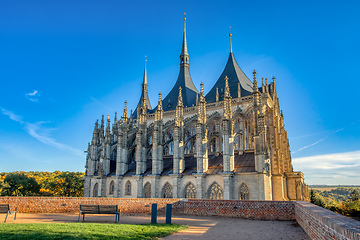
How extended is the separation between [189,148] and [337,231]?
3380 cm

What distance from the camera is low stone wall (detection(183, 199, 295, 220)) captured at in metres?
16.2

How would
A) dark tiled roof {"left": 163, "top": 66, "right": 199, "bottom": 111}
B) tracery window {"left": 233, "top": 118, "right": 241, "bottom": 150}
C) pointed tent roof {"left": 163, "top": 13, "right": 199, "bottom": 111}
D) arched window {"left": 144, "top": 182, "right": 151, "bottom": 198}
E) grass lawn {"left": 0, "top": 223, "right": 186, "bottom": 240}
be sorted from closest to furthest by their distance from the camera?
grass lawn {"left": 0, "top": 223, "right": 186, "bottom": 240} < arched window {"left": 144, "top": 182, "right": 151, "bottom": 198} < tracery window {"left": 233, "top": 118, "right": 241, "bottom": 150} < dark tiled roof {"left": 163, "top": 66, "right": 199, "bottom": 111} < pointed tent roof {"left": 163, "top": 13, "right": 199, "bottom": 111}

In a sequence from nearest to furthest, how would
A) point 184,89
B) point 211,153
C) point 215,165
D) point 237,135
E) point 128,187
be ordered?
point 215,165
point 211,153
point 237,135
point 128,187
point 184,89

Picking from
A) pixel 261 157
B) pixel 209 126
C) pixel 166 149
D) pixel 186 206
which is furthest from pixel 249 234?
pixel 166 149

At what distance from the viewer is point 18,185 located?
45.8 meters

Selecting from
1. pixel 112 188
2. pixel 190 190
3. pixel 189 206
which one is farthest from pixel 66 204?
pixel 112 188

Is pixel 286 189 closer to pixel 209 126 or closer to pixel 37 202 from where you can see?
pixel 209 126

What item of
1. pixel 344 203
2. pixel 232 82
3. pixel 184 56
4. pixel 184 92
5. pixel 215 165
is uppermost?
pixel 184 56

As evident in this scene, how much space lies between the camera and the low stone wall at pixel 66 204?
17.7 m

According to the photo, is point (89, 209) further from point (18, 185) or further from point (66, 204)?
point (18, 185)

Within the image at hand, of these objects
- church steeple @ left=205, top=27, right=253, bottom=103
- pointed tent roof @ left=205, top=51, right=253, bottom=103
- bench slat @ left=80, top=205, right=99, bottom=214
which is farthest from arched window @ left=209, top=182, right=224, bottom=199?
bench slat @ left=80, top=205, right=99, bottom=214

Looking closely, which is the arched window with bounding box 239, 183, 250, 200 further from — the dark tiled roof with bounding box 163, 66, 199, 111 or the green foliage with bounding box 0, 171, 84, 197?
the green foliage with bounding box 0, 171, 84, 197

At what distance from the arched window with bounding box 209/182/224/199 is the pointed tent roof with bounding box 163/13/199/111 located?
18358 mm

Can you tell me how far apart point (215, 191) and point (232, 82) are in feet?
60.2
